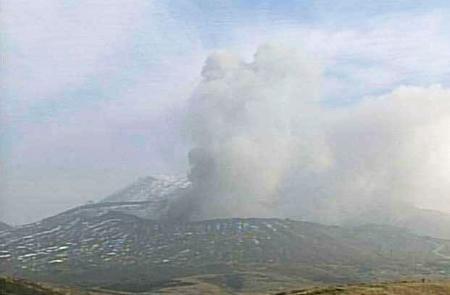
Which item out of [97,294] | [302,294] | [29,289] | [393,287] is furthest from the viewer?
[97,294]

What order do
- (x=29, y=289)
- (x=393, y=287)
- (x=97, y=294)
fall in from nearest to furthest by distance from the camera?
(x=393, y=287) → (x=29, y=289) → (x=97, y=294)

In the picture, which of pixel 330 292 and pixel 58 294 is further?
pixel 58 294

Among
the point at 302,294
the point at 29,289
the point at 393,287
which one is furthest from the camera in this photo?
the point at 29,289

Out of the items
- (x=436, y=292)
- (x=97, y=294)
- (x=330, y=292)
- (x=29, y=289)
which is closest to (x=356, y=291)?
(x=330, y=292)

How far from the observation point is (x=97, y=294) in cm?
18338

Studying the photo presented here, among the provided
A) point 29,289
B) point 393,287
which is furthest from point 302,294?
point 29,289

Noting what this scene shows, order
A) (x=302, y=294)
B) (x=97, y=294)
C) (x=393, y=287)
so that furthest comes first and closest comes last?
(x=97, y=294)
(x=393, y=287)
(x=302, y=294)

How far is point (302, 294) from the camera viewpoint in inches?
2475

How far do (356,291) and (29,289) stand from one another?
8359cm

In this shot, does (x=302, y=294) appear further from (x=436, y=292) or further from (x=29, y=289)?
(x=29, y=289)

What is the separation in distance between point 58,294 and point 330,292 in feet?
277

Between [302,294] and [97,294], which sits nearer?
Answer: [302,294]

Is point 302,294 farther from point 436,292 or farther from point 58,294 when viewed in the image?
point 58,294

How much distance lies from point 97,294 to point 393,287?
131m
